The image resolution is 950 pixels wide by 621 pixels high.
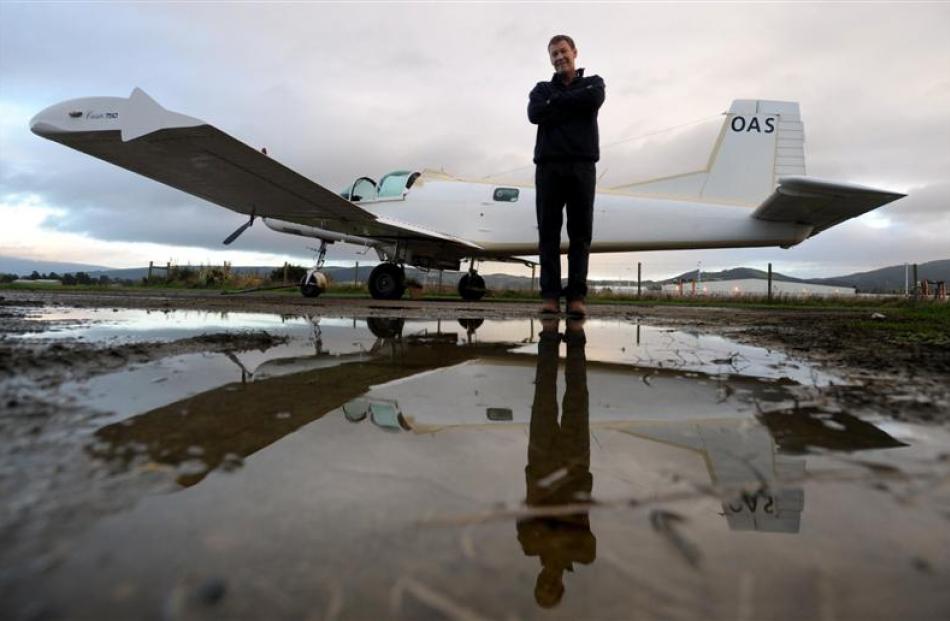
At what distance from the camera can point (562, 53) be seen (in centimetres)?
360

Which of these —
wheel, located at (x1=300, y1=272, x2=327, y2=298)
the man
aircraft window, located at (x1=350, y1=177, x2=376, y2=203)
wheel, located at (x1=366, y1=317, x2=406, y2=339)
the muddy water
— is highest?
aircraft window, located at (x1=350, y1=177, x2=376, y2=203)

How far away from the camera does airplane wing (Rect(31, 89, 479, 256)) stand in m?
4.89

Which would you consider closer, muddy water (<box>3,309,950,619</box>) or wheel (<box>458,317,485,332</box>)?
muddy water (<box>3,309,950,619</box>)

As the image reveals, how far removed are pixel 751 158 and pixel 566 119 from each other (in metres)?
6.41

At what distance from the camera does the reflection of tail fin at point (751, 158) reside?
27.9 ft

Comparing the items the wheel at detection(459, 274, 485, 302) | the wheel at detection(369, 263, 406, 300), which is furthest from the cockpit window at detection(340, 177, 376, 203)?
the wheel at detection(459, 274, 485, 302)

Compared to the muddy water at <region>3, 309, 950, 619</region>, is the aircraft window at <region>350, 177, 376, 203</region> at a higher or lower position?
Result: higher

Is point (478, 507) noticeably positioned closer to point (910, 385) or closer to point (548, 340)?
point (910, 385)

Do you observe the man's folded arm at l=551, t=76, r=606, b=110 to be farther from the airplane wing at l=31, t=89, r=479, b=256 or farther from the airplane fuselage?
the airplane fuselage

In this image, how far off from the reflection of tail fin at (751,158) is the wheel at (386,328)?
6.43m

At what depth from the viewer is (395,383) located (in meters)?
1.40

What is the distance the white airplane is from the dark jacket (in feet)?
10.7

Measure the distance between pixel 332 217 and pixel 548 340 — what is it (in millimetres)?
5972

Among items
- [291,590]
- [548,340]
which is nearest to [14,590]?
[291,590]
